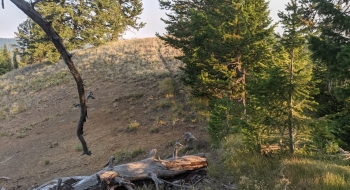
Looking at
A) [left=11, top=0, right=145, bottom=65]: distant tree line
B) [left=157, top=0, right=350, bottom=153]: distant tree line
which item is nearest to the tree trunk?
[left=157, top=0, right=350, bottom=153]: distant tree line

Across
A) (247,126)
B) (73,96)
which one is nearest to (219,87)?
(247,126)

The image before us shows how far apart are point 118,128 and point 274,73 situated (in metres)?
10.7

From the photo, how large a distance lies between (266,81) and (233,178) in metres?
2.17

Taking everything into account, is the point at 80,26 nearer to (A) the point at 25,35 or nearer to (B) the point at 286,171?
(A) the point at 25,35

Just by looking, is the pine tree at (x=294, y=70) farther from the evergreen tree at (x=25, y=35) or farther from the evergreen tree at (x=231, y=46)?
the evergreen tree at (x=25, y=35)

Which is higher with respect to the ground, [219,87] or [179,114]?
[219,87]

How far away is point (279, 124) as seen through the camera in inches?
247

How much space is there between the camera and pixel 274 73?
6074mm

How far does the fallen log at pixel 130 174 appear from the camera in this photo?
5.66m

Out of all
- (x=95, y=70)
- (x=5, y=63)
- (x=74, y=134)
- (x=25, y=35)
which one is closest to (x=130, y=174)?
(x=74, y=134)

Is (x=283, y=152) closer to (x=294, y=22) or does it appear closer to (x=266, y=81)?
(x=266, y=81)

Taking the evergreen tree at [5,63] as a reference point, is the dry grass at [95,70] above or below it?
below

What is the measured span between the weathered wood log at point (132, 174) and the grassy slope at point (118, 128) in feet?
1.83

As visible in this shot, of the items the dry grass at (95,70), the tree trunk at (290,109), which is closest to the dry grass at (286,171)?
the tree trunk at (290,109)
